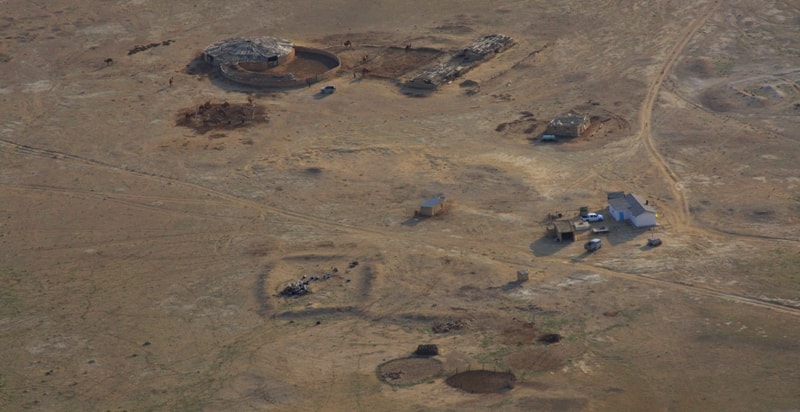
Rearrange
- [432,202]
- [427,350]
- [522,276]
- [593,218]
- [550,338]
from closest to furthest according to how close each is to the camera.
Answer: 1. [427,350]
2. [550,338]
3. [522,276]
4. [593,218]
5. [432,202]

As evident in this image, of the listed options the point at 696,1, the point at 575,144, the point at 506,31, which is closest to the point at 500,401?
the point at 575,144

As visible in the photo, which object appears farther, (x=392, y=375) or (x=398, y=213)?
(x=398, y=213)

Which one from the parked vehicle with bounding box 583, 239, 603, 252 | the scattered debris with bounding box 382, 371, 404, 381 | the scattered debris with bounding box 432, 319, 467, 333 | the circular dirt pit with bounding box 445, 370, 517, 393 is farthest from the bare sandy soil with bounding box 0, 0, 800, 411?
the parked vehicle with bounding box 583, 239, 603, 252

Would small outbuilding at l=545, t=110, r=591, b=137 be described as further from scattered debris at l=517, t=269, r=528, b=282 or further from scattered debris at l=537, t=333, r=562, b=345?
scattered debris at l=537, t=333, r=562, b=345

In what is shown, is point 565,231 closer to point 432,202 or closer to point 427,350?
point 432,202

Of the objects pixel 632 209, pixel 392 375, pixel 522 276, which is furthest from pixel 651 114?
pixel 392 375

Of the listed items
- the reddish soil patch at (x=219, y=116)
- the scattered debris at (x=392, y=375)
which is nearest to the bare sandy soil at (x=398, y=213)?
the scattered debris at (x=392, y=375)
